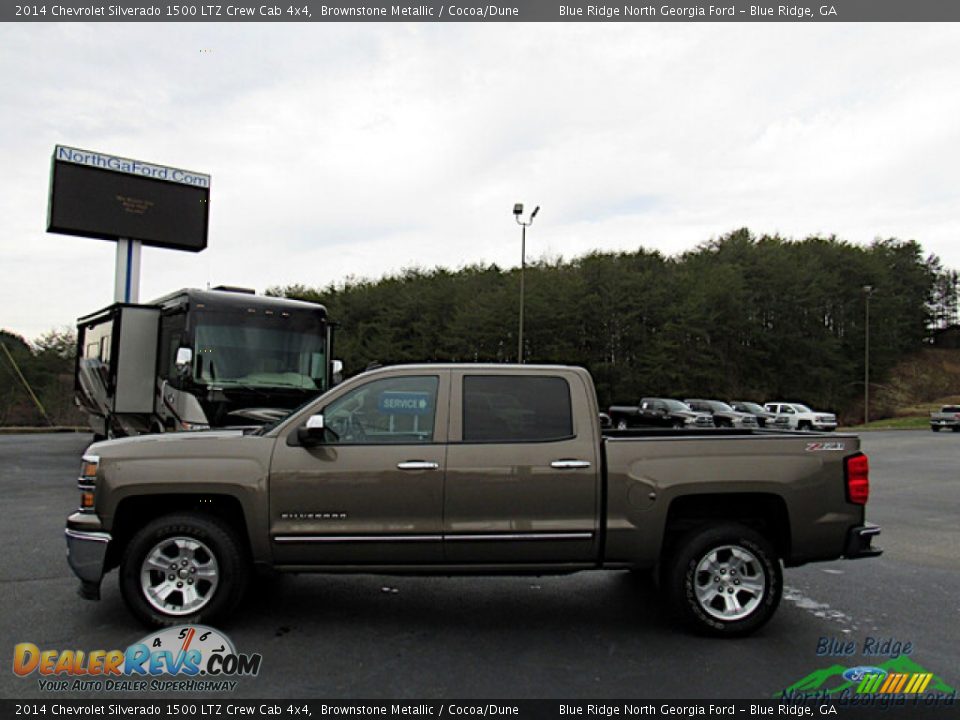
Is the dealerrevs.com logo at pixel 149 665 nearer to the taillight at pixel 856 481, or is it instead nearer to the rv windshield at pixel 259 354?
the taillight at pixel 856 481

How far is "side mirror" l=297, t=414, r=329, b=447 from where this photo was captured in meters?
Answer: 4.73

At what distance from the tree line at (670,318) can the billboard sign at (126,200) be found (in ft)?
86.8

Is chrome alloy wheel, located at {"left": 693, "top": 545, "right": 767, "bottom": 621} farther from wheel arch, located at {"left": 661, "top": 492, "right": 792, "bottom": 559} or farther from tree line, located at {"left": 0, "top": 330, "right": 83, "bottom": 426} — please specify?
tree line, located at {"left": 0, "top": 330, "right": 83, "bottom": 426}

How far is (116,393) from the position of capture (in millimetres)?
12719

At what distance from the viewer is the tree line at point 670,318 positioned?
1997 inches

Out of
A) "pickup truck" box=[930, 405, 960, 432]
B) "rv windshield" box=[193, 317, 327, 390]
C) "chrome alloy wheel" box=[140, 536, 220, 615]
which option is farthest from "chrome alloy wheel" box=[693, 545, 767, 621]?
"pickup truck" box=[930, 405, 960, 432]

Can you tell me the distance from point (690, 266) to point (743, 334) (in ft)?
24.3

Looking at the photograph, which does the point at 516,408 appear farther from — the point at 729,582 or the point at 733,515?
the point at 729,582

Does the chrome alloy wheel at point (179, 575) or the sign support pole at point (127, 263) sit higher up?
the sign support pole at point (127, 263)

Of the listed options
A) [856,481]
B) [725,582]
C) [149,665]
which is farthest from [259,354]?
[856,481]

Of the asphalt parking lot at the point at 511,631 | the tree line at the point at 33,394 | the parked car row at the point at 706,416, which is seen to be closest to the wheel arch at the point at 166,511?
the asphalt parking lot at the point at 511,631

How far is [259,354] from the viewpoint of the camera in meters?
12.0

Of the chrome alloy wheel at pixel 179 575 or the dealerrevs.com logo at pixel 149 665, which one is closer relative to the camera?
the dealerrevs.com logo at pixel 149 665

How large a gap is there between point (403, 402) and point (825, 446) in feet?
→ 9.65
